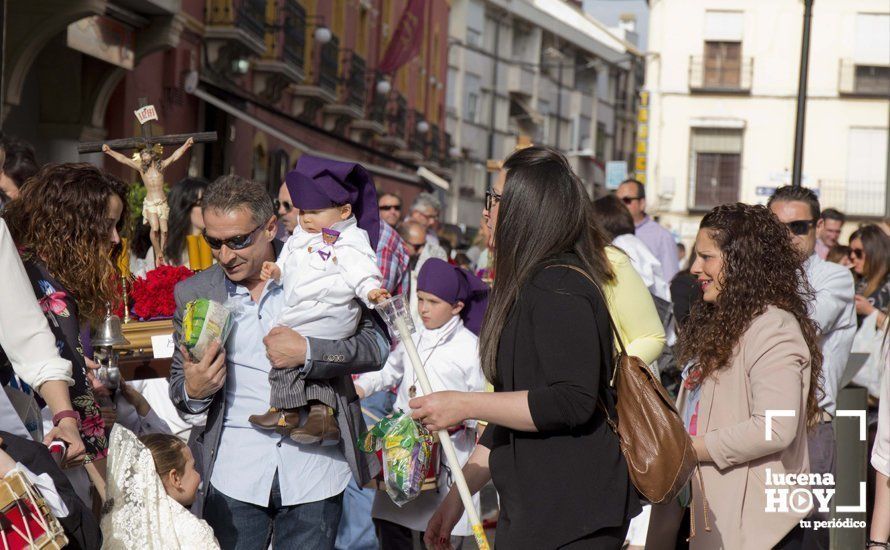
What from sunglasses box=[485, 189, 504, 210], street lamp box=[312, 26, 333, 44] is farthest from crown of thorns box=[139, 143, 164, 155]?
street lamp box=[312, 26, 333, 44]

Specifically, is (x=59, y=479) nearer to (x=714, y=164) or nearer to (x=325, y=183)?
(x=325, y=183)

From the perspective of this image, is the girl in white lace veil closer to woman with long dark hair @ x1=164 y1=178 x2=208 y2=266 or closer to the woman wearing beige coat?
the woman wearing beige coat

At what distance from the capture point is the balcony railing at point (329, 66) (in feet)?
94.3

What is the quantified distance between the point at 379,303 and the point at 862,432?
4072 millimetres

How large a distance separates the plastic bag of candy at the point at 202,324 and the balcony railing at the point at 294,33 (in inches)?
807

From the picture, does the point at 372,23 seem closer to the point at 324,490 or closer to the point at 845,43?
the point at 845,43

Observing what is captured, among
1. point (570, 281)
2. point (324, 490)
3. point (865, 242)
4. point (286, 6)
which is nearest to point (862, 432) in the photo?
point (865, 242)

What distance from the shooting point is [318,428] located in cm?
489

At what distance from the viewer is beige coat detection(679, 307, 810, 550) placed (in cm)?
480

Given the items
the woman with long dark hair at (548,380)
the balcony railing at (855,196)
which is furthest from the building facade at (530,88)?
the woman with long dark hair at (548,380)

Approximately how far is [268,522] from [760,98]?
41.6 m

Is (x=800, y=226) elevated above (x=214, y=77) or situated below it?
below

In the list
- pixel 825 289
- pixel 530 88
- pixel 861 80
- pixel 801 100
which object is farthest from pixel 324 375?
pixel 530 88

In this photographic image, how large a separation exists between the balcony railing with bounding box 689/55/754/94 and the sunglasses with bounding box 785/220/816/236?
124 feet
